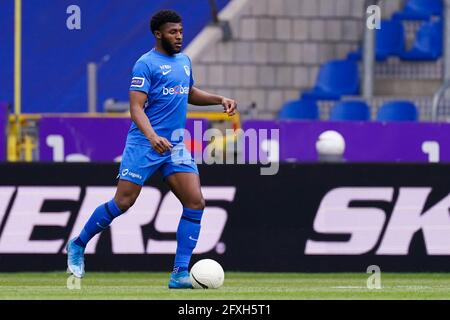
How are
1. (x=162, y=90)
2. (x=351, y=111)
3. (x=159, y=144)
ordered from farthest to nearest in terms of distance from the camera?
(x=351, y=111)
(x=162, y=90)
(x=159, y=144)

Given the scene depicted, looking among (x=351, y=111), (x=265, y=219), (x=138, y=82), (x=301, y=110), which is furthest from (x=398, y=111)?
(x=138, y=82)

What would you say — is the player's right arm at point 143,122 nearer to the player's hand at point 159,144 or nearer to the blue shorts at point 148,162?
the player's hand at point 159,144

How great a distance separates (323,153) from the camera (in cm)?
1762

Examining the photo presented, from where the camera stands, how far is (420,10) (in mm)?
23219

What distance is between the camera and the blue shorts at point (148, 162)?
1206cm

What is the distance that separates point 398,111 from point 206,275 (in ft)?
32.6

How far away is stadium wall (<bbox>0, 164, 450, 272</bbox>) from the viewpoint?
15.1m

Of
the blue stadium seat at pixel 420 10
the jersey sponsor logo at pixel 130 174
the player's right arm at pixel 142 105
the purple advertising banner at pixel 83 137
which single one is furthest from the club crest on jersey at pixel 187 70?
the blue stadium seat at pixel 420 10

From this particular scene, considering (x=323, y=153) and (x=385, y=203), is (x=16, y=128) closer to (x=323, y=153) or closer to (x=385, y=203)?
(x=323, y=153)

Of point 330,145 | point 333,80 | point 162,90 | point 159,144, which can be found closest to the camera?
point 159,144

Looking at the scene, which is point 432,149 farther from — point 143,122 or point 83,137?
point 143,122

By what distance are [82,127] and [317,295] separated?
8.76 meters

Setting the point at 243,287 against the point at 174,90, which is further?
the point at 243,287
